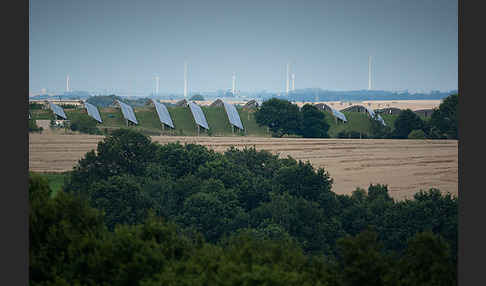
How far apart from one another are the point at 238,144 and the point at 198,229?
36.5m

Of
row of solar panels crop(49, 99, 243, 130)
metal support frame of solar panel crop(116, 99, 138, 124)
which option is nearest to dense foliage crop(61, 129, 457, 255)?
metal support frame of solar panel crop(116, 99, 138, 124)

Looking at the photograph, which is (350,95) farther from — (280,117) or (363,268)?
(363,268)

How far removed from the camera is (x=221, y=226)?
3866 centimetres

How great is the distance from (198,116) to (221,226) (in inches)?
2107

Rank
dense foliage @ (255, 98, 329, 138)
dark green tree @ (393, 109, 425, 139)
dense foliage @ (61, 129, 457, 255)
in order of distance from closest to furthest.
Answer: dense foliage @ (61, 129, 457, 255)
dark green tree @ (393, 109, 425, 139)
dense foliage @ (255, 98, 329, 138)

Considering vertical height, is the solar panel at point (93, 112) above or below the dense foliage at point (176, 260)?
above

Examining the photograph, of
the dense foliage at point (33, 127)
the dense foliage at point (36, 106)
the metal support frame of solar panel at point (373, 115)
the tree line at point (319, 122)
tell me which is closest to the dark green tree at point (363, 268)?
the dense foliage at point (33, 127)

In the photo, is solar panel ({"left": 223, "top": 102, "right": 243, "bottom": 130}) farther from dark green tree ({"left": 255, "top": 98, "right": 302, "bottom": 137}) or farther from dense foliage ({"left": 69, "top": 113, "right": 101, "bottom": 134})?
dense foliage ({"left": 69, "top": 113, "right": 101, "bottom": 134})

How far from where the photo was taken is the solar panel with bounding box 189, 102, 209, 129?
289 ft

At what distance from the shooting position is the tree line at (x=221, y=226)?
2023 centimetres

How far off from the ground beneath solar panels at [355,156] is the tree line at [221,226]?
20.8 ft

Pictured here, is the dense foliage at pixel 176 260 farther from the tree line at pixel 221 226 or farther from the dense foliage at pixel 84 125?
the dense foliage at pixel 84 125

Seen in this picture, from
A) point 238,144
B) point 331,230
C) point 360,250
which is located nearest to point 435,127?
point 238,144
